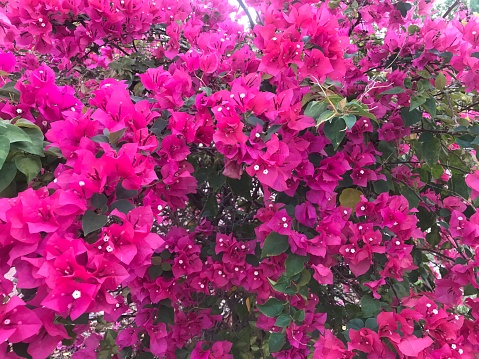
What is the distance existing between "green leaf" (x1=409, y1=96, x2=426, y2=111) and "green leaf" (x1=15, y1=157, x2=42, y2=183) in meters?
0.81

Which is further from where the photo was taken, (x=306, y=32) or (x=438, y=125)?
(x=438, y=125)

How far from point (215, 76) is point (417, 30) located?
598 millimetres

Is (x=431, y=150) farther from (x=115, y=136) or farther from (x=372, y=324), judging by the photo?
(x=115, y=136)

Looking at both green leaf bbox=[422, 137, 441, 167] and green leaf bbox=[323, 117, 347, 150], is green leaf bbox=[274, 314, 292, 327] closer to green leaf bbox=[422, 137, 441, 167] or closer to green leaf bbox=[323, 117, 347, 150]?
green leaf bbox=[323, 117, 347, 150]

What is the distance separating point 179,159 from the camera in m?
0.80

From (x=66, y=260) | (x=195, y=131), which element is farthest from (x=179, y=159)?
(x=66, y=260)

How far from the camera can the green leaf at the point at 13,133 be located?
2.00ft

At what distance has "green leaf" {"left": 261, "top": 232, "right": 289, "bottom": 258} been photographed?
85cm

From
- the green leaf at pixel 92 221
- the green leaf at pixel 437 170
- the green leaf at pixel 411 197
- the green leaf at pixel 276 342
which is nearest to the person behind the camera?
the green leaf at pixel 92 221

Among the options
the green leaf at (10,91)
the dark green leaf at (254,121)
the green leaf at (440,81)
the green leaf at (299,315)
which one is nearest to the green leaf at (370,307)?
the green leaf at (299,315)

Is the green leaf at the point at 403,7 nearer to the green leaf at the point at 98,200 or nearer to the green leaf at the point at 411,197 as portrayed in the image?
the green leaf at the point at 411,197

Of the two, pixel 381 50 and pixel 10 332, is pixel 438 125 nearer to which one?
pixel 381 50

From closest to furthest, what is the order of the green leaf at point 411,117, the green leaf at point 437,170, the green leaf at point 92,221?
the green leaf at point 92,221 → the green leaf at point 411,117 → the green leaf at point 437,170

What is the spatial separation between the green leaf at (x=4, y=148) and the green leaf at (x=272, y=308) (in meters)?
0.59
